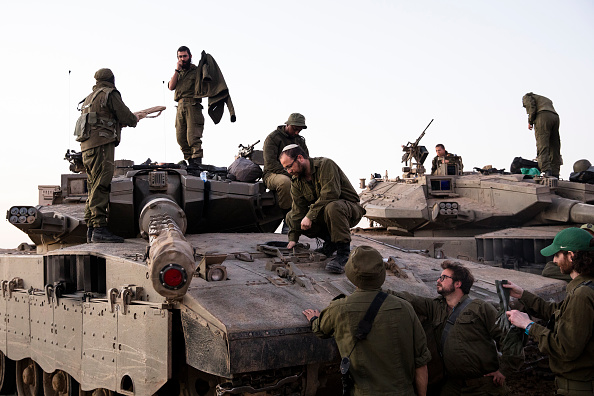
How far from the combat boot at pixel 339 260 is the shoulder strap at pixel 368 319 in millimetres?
2034

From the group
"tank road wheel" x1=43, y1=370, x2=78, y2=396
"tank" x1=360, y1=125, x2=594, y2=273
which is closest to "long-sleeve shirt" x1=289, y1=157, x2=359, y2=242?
"tank road wheel" x1=43, y1=370, x2=78, y2=396

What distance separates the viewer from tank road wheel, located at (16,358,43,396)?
8438 millimetres

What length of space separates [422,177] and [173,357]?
9.70m

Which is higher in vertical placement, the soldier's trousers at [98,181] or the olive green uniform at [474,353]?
the soldier's trousers at [98,181]

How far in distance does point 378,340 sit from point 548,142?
1155cm

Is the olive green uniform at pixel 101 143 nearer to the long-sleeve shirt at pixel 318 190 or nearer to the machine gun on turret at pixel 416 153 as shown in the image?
the long-sleeve shirt at pixel 318 190

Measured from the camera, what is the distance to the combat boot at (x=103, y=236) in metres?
7.62

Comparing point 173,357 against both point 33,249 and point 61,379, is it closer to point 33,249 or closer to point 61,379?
point 61,379

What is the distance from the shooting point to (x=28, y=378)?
28.2 ft

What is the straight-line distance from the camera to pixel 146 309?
570 centimetres

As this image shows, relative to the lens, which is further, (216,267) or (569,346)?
(216,267)

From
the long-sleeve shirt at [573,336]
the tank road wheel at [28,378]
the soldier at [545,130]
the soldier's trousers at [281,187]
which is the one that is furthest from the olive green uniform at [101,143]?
the soldier at [545,130]

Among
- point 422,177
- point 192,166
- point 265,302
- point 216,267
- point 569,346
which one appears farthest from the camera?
point 422,177

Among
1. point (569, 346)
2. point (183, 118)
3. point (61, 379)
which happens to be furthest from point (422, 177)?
point (569, 346)
